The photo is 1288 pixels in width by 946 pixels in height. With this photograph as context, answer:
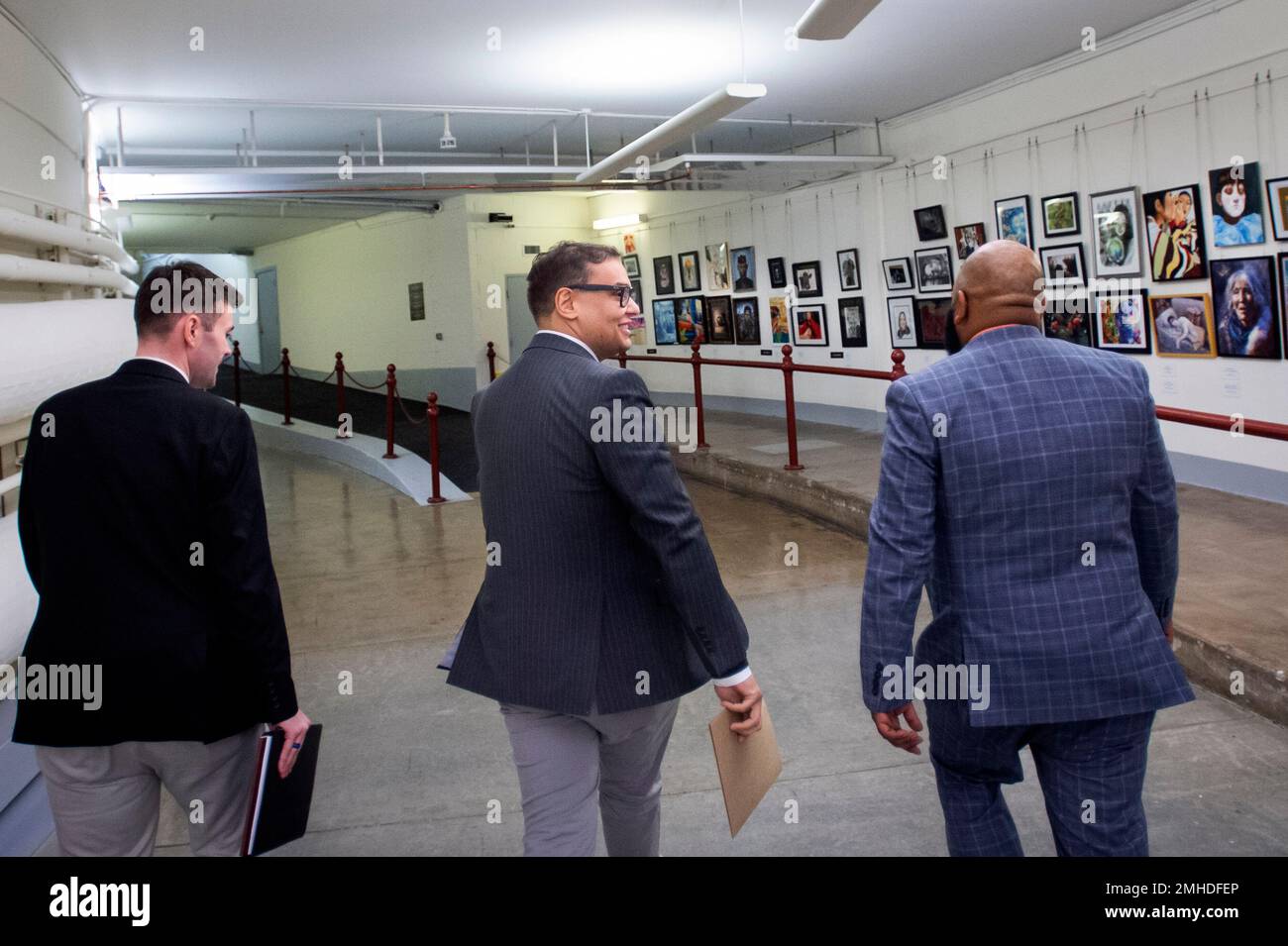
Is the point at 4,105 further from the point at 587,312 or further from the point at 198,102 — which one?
the point at 587,312

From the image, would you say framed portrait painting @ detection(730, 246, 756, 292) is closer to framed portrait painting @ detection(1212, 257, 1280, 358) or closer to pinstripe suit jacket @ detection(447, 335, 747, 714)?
framed portrait painting @ detection(1212, 257, 1280, 358)

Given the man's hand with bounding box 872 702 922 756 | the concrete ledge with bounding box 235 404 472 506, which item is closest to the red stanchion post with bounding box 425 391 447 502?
the concrete ledge with bounding box 235 404 472 506

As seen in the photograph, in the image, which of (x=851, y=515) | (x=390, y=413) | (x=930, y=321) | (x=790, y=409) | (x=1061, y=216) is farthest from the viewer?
A: (x=390, y=413)

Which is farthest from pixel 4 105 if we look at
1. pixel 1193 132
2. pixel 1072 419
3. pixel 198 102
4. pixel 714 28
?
pixel 1193 132

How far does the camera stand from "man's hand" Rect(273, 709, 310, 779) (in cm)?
217

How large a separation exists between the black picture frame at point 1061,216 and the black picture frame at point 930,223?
1466 millimetres

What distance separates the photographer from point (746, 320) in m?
13.9

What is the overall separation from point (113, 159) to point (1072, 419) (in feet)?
39.3

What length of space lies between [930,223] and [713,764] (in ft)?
25.9

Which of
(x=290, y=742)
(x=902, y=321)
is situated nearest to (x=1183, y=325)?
(x=902, y=321)

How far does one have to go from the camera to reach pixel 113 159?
38.0 ft

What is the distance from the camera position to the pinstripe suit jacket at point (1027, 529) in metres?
1.99

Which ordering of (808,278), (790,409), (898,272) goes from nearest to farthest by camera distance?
1. (790,409)
2. (898,272)
3. (808,278)

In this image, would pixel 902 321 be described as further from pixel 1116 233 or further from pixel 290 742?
pixel 290 742
